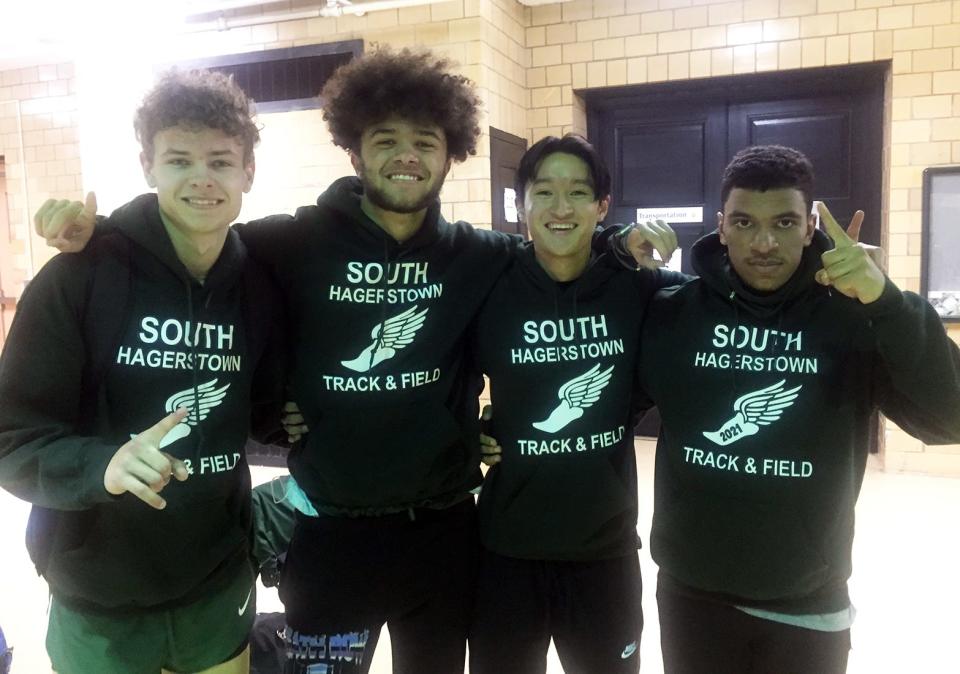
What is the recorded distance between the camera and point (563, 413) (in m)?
1.59

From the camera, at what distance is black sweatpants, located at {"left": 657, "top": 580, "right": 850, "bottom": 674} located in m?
1.41

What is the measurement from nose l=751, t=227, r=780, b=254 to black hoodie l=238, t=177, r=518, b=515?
568mm

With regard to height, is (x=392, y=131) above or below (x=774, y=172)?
above

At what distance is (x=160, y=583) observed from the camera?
1.35 metres

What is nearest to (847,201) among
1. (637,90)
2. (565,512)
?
(637,90)

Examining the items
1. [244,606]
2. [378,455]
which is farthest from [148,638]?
[378,455]

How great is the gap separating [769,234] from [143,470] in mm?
1203

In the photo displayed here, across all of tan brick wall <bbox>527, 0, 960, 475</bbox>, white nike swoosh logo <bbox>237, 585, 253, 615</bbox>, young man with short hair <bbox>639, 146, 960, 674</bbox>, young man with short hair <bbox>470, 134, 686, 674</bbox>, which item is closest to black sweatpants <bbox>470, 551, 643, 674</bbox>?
young man with short hair <bbox>470, 134, 686, 674</bbox>

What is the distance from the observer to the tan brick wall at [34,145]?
5.43 m

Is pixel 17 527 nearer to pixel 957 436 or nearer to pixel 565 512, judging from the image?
pixel 565 512

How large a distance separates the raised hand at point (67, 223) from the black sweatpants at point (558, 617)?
1.04 meters

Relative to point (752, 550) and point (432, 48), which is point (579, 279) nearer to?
point (752, 550)

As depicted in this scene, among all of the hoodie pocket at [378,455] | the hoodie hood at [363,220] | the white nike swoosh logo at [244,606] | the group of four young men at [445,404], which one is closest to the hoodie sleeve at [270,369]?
the group of four young men at [445,404]

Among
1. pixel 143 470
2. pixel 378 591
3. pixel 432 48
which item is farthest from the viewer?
pixel 432 48
